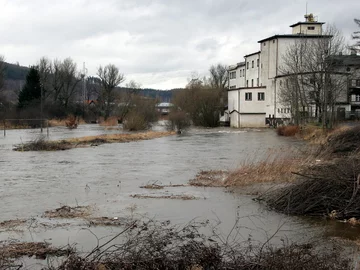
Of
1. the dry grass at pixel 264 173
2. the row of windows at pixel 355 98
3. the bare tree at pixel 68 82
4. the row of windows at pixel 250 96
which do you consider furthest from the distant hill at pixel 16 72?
the dry grass at pixel 264 173

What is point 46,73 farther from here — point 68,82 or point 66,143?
point 66,143

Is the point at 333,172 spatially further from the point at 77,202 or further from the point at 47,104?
the point at 47,104

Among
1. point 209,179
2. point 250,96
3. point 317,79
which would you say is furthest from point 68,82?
point 209,179

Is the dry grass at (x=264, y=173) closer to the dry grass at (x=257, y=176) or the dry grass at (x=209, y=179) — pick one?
the dry grass at (x=257, y=176)

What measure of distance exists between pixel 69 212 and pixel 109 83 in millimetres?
98551

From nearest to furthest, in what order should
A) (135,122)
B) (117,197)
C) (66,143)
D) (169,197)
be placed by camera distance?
(169,197) < (117,197) < (66,143) < (135,122)

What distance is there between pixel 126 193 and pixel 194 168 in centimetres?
679

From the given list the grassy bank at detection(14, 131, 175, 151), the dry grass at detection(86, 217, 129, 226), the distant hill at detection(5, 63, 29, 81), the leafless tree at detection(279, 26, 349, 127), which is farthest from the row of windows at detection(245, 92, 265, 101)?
the distant hill at detection(5, 63, 29, 81)

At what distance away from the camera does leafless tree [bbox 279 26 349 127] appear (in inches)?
1991

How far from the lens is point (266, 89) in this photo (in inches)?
2872

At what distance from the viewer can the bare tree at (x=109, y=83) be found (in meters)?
106

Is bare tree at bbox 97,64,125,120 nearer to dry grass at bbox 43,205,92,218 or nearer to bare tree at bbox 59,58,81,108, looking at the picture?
bare tree at bbox 59,58,81,108

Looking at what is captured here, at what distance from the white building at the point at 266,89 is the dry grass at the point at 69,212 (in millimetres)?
57286

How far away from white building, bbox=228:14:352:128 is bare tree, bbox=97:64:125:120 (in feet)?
123
